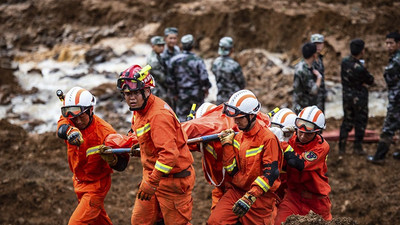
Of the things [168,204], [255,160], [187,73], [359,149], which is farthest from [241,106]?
[359,149]

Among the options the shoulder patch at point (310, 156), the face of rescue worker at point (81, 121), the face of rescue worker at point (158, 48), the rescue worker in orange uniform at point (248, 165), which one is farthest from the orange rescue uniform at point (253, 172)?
the face of rescue worker at point (158, 48)

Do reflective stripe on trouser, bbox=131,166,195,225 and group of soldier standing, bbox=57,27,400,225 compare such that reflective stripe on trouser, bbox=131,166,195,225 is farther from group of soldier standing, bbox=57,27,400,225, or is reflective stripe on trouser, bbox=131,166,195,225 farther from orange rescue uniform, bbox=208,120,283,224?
orange rescue uniform, bbox=208,120,283,224

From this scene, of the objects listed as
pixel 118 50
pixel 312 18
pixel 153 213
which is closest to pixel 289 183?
pixel 153 213

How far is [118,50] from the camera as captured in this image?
16953 millimetres

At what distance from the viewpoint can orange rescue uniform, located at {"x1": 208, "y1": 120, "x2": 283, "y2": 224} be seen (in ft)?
17.9

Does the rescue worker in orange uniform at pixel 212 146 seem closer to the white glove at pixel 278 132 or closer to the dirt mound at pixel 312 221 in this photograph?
the white glove at pixel 278 132

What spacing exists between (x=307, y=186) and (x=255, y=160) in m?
0.96

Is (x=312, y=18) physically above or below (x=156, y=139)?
below

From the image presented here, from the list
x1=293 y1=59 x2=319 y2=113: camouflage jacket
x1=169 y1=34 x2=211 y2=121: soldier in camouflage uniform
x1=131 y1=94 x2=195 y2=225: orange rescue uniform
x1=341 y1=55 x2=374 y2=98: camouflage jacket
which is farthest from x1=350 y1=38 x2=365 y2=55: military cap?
x1=131 y1=94 x2=195 y2=225: orange rescue uniform

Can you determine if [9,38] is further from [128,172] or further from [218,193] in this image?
[218,193]

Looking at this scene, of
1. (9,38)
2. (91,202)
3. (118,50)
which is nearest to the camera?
(91,202)

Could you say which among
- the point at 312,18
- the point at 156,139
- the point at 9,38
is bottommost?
the point at 9,38

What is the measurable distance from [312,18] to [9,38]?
1088 cm

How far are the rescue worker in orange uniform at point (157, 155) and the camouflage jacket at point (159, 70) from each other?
192 inches
